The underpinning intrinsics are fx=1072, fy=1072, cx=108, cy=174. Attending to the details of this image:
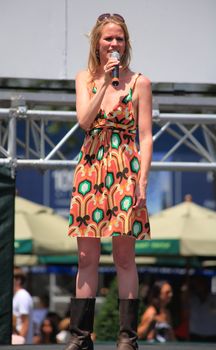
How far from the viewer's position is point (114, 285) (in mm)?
14383

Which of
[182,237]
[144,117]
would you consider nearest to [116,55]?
[144,117]

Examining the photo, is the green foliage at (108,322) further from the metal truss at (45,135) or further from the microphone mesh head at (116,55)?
the microphone mesh head at (116,55)

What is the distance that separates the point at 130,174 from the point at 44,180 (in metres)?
15.5

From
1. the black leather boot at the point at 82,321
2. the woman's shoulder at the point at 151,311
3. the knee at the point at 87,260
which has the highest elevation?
the knee at the point at 87,260

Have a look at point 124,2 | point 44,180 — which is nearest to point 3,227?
point 124,2

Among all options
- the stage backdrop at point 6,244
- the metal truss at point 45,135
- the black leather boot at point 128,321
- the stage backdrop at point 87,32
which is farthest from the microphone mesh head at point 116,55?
the stage backdrop at point 6,244

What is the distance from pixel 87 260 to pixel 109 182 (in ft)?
1.33

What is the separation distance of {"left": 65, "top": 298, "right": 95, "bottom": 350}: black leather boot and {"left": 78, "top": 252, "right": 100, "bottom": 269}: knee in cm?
18

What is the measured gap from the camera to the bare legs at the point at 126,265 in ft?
17.5

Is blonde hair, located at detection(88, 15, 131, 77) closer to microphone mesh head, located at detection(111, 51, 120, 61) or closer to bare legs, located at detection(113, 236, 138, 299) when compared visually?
microphone mesh head, located at detection(111, 51, 120, 61)

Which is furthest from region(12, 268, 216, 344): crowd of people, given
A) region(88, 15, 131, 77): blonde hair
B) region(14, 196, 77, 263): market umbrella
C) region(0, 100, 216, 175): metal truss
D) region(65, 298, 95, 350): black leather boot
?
region(88, 15, 131, 77): blonde hair

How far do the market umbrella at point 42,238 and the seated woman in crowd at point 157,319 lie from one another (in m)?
2.01

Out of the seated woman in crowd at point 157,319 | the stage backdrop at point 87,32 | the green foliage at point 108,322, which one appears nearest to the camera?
the stage backdrop at point 87,32

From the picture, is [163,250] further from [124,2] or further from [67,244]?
[124,2]
